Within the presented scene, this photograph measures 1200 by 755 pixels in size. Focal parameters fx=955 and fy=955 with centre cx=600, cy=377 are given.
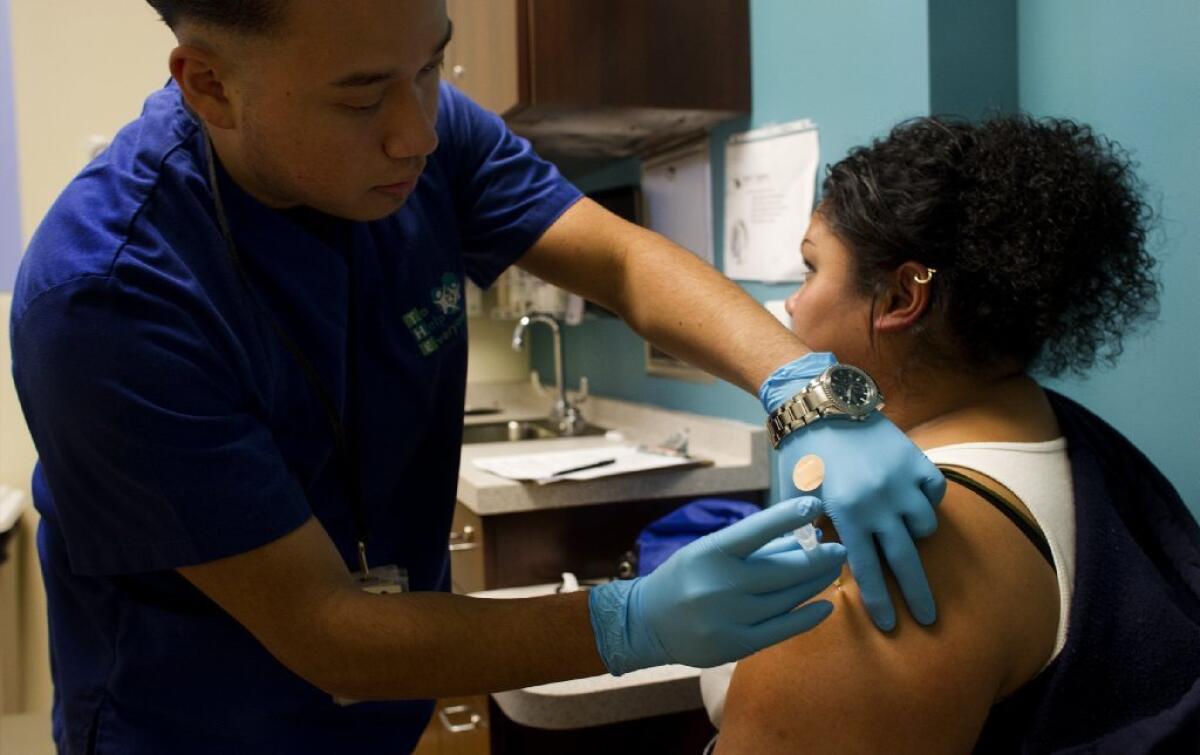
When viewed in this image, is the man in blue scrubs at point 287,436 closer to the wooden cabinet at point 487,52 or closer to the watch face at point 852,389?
the watch face at point 852,389

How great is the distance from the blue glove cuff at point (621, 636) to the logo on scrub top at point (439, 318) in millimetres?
419

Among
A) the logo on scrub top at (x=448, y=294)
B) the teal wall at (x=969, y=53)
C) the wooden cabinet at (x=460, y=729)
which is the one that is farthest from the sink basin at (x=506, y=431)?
the logo on scrub top at (x=448, y=294)

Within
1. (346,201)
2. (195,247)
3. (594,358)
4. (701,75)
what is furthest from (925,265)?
(594,358)

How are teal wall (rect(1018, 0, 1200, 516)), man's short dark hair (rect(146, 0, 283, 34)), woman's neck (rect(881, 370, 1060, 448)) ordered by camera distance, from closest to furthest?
1. man's short dark hair (rect(146, 0, 283, 34))
2. woman's neck (rect(881, 370, 1060, 448))
3. teal wall (rect(1018, 0, 1200, 516))

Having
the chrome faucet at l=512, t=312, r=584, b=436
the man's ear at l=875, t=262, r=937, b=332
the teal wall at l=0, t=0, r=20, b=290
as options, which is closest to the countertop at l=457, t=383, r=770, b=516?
the chrome faucet at l=512, t=312, r=584, b=436

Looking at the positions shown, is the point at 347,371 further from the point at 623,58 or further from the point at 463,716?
the point at 623,58

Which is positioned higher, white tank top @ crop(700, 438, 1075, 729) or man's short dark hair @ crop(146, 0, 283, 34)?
man's short dark hair @ crop(146, 0, 283, 34)

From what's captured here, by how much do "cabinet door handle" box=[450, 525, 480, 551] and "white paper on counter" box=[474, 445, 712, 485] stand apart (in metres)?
0.13

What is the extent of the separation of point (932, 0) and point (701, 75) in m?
0.61

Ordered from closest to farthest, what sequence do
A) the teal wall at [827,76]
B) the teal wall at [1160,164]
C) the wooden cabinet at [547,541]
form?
1. the teal wall at [1160,164]
2. the teal wall at [827,76]
3. the wooden cabinet at [547,541]

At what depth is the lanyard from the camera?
0.93 meters

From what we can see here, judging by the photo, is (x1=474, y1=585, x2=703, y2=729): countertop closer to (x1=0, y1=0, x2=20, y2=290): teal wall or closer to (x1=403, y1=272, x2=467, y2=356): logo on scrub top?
(x1=403, y1=272, x2=467, y2=356): logo on scrub top

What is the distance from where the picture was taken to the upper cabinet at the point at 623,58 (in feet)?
6.53

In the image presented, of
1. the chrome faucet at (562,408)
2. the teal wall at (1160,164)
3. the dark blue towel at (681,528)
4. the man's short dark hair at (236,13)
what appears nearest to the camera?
the man's short dark hair at (236,13)
